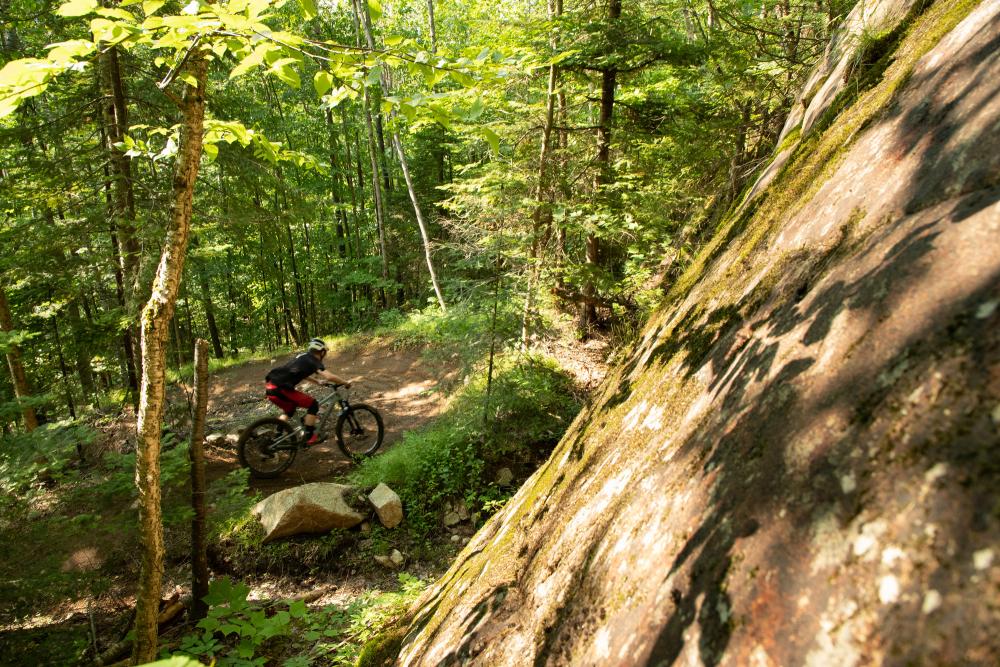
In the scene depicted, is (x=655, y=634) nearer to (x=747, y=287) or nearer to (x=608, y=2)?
(x=747, y=287)

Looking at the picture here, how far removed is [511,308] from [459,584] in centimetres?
567

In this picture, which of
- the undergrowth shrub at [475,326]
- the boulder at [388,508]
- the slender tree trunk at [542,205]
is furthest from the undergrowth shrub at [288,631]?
the slender tree trunk at [542,205]

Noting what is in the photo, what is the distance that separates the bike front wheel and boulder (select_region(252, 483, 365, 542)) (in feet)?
6.26

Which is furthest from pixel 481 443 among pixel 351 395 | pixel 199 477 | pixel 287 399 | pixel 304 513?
pixel 351 395

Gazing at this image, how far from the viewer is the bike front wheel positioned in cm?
947

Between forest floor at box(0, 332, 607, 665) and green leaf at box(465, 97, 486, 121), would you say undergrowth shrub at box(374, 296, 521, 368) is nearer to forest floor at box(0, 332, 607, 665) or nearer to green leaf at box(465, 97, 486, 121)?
forest floor at box(0, 332, 607, 665)

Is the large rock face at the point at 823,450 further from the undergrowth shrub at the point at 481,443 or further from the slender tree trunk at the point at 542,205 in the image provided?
the slender tree trunk at the point at 542,205

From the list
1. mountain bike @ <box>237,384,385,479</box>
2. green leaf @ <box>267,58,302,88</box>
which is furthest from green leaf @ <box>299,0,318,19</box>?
mountain bike @ <box>237,384,385,479</box>

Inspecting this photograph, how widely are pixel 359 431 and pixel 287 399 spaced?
1.54m

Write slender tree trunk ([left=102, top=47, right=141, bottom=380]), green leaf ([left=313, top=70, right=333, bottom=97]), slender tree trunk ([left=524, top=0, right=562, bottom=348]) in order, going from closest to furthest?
green leaf ([left=313, top=70, right=333, bottom=97])
slender tree trunk ([left=102, top=47, right=141, bottom=380])
slender tree trunk ([left=524, top=0, right=562, bottom=348])

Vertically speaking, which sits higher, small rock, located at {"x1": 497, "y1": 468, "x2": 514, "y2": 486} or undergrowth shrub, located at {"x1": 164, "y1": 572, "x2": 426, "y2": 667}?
undergrowth shrub, located at {"x1": 164, "y1": 572, "x2": 426, "y2": 667}

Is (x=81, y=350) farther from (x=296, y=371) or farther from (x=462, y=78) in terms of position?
(x=462, y=78)

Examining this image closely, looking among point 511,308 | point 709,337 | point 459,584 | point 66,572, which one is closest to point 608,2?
point 511,308

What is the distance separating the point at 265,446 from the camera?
8852 millimetres
